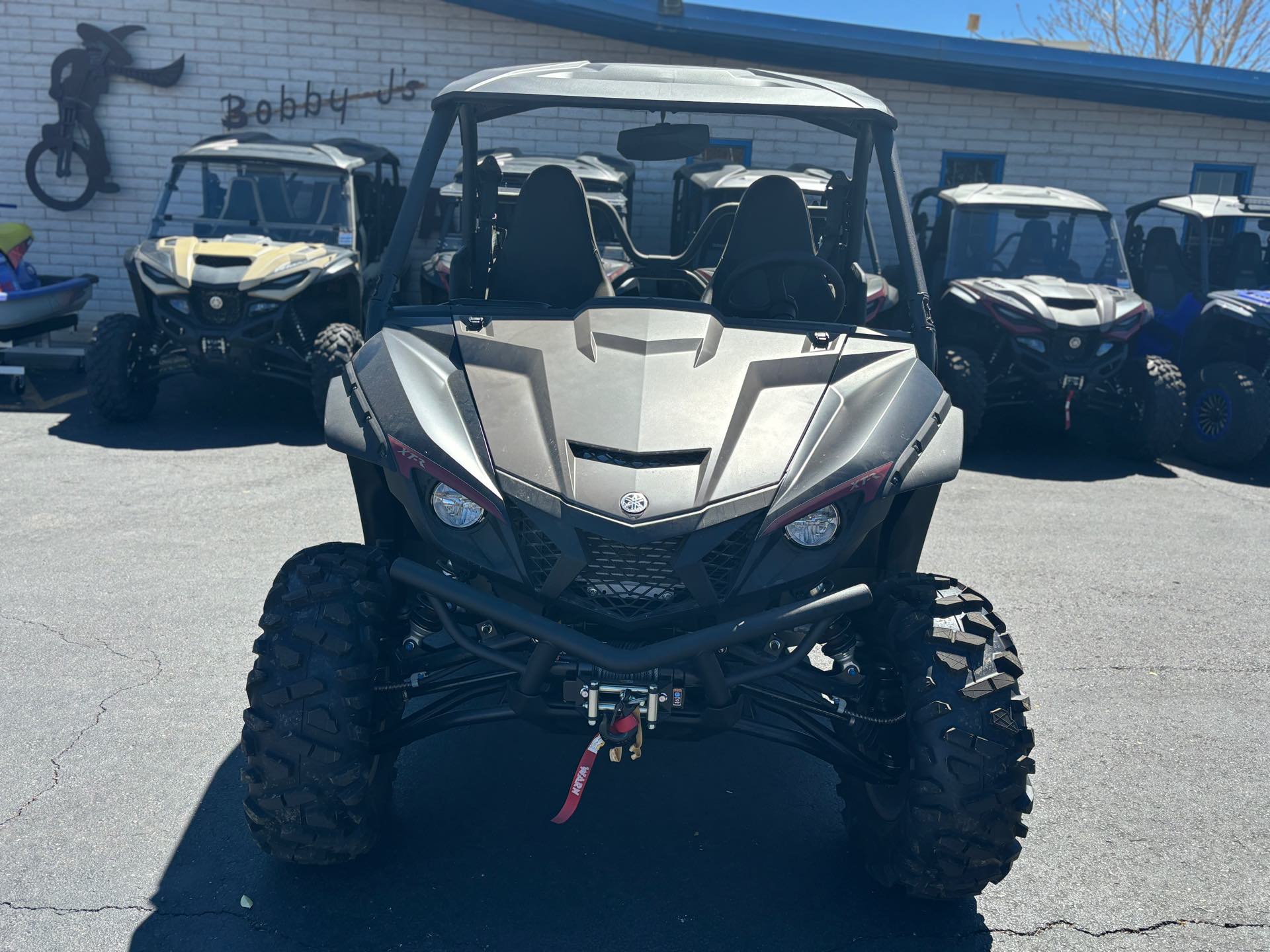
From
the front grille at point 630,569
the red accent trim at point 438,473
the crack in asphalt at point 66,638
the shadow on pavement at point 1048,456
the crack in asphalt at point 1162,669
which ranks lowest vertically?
the shadow on pavement at point 1048,456

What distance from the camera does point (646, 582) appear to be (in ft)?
8.76

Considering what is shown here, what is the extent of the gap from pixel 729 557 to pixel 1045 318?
6.49 m

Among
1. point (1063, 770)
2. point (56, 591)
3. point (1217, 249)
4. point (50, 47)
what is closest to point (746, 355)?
point (1063, 770)

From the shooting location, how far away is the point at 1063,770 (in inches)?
148

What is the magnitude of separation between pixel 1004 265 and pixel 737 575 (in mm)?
7751

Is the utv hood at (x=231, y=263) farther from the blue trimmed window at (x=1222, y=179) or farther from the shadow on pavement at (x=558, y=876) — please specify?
the blue trimmed window at (x=1222, y=179)

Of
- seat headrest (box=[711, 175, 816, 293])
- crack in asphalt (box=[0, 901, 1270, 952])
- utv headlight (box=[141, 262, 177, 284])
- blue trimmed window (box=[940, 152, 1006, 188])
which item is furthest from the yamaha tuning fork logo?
blue trimmed window (box=[940, 152, 1006, 188])

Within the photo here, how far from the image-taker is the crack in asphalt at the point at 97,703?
10.7 ft

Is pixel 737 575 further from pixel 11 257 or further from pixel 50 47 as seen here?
pixel 50 47

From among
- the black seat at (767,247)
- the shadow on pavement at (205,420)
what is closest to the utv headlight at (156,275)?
the shadow on pavement at (205,420)

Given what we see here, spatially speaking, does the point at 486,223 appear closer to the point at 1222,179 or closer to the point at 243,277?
the point at 243,277

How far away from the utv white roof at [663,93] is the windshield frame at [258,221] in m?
5.44

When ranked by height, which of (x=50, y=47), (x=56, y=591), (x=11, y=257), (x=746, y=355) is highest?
(x=50, y=47)

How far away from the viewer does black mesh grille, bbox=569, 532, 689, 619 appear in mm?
2641
